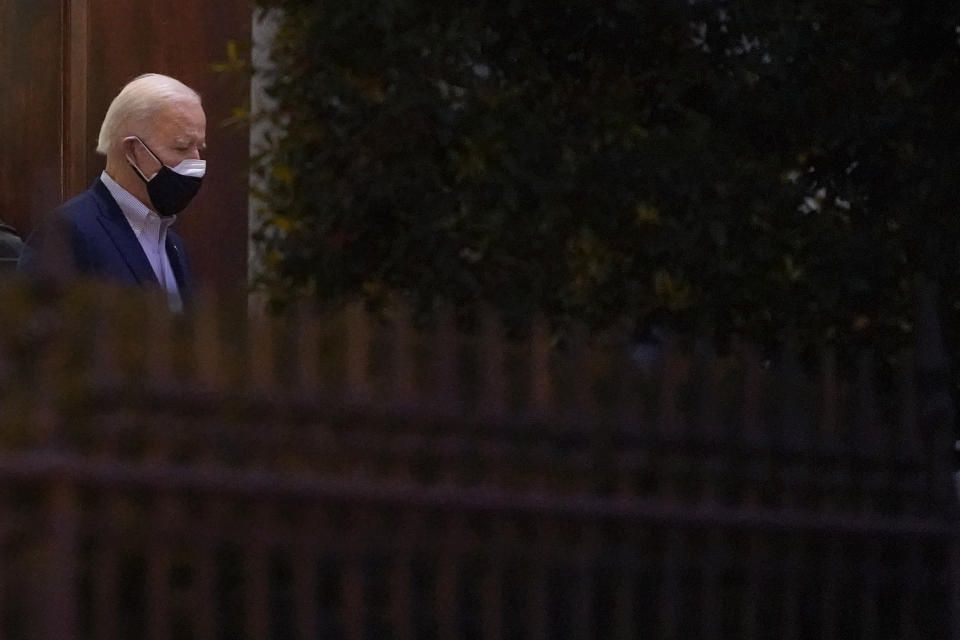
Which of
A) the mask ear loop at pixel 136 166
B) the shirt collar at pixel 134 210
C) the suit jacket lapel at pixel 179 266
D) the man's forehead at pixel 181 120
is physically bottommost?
the suit jacket lapel at pixel 179 266

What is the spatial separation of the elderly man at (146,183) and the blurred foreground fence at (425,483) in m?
2.27

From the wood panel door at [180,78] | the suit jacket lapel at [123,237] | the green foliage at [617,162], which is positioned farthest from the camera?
the wood panel door at [180,78]

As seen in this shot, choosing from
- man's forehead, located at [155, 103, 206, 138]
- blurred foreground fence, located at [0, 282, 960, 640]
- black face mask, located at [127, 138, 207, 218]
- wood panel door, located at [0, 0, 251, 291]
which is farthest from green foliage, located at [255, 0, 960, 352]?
wood panel door, located at [0, 0, 251, 291]

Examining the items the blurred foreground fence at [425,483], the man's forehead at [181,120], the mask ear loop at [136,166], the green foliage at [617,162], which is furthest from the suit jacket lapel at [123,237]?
the blurred foreground fence at [425,483]

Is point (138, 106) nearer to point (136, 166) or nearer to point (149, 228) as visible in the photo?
point (136, 166)

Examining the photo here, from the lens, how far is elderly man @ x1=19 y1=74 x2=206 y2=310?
227 inches

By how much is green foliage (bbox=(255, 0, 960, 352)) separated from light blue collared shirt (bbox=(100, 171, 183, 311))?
1.83 feet

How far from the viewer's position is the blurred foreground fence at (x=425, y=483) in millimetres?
3156

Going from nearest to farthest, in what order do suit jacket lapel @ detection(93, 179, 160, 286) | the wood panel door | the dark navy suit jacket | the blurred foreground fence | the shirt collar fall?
the blurred foreground fence, the dark navy suit jacket, suit jacket lapel @ detection(93, 179, 160, 286), the shirt collar, the wood panel door

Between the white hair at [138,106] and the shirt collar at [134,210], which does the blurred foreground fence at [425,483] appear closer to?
the shirt collar at [134,210]

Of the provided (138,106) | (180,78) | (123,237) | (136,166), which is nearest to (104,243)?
(123,237)

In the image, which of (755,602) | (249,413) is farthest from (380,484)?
(755,602)

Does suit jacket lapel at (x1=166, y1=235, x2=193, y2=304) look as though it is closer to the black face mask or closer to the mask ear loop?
the black face mask

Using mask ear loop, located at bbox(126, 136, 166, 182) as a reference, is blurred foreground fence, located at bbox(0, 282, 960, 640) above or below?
below
